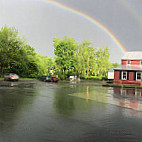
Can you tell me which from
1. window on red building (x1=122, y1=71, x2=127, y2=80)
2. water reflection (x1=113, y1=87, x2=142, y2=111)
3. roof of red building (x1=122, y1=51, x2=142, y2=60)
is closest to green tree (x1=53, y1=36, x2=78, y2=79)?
roof of red building (x1=122, y1=51, x2=142, y2=60)

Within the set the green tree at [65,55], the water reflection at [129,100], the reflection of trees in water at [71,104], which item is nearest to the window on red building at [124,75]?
the water reflection at [129,100]

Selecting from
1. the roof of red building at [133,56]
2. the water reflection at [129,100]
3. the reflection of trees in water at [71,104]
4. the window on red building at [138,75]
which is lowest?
the water reflection at [129,100]

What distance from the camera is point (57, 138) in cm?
478

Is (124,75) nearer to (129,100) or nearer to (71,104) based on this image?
(129,100)

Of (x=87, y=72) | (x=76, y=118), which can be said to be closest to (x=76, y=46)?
(x=87, y=72)

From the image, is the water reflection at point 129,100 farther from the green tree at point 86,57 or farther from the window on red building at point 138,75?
the green tree at point 86,57

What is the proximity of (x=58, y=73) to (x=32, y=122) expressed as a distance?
5089 cm

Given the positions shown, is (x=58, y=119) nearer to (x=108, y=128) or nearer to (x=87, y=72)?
(x=108, y=128)

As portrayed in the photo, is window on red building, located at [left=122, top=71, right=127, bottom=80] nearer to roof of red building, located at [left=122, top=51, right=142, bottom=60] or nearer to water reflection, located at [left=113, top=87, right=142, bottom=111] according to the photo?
roof of red building, located at [left=122, top=51, right=142, bottom=60]

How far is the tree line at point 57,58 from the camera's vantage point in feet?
162

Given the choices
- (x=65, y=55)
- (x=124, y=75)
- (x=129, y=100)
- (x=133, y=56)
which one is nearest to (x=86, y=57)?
(x=65, y=55)

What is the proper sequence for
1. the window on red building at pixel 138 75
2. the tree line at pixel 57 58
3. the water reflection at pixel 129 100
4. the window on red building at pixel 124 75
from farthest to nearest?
1. the tree line at pixel 57 58
2. the window on red building at pixel 124 75
3. the window on red building at pixel 138 75
4. the water reflection at pixel 129 100

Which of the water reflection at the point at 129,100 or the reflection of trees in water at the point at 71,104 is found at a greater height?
the reflection of trees in water at the point at 71,104

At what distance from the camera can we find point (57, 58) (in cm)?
6162
